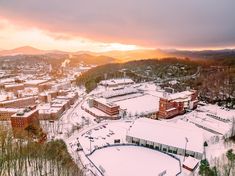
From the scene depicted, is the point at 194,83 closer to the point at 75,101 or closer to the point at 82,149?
the point at 75,101

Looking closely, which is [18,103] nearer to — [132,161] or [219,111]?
[132,161]

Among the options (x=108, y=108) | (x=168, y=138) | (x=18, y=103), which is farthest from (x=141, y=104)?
(x=18, y=103)

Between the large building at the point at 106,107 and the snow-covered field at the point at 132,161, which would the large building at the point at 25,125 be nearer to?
the snow-covered field at the point at 132,161

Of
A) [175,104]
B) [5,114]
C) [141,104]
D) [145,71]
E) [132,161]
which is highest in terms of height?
[145,71]

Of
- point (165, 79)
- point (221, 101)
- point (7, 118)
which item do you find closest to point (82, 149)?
point (7, 118)

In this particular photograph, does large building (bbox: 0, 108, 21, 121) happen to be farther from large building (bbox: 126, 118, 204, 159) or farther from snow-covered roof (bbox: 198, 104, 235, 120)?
snow-covered roof (bbox: 198, 104, 235, 120)

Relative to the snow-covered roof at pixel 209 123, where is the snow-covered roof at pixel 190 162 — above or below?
below

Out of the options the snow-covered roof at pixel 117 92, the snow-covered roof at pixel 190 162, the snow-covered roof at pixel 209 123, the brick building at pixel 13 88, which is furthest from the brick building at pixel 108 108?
the brick building at pixel 13 88
